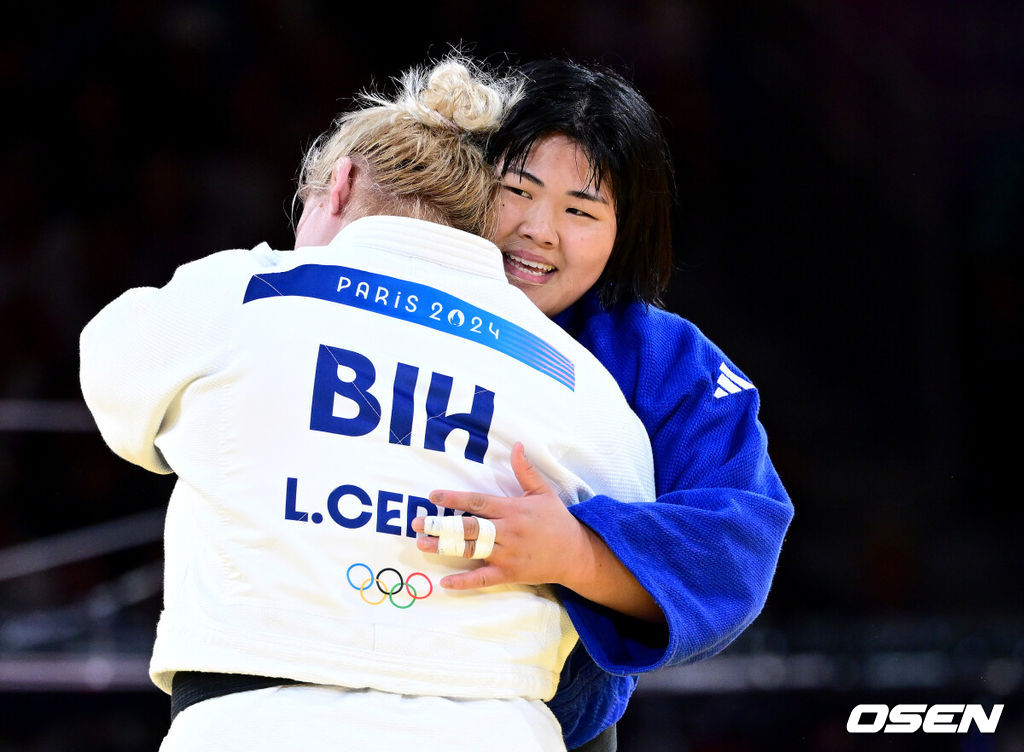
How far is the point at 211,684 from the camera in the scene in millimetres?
1062

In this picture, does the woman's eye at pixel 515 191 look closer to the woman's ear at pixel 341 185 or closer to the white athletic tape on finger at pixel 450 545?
the woman's ear at pixel 341 185

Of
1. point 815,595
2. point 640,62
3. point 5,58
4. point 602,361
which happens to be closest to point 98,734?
point 602,361

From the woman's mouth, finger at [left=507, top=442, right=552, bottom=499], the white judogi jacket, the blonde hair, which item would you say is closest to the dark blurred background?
the woman's mouth

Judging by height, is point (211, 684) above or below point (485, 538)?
below

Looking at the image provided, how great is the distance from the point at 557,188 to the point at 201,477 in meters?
0.60

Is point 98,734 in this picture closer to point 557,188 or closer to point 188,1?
point 557,188

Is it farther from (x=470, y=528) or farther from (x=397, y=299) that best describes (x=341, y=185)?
(x=470, y=528)

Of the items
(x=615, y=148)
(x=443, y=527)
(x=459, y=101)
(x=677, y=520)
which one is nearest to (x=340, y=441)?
(x=443, y=527)

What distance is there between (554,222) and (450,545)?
555 mm

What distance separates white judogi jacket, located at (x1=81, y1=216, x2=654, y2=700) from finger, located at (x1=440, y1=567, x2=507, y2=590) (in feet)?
0.06

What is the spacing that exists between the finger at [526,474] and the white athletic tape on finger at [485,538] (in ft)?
0.20

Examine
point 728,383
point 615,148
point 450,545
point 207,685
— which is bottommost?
point 207,685

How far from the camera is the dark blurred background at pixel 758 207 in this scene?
3949 mm

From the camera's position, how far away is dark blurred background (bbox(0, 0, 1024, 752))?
155 inches
